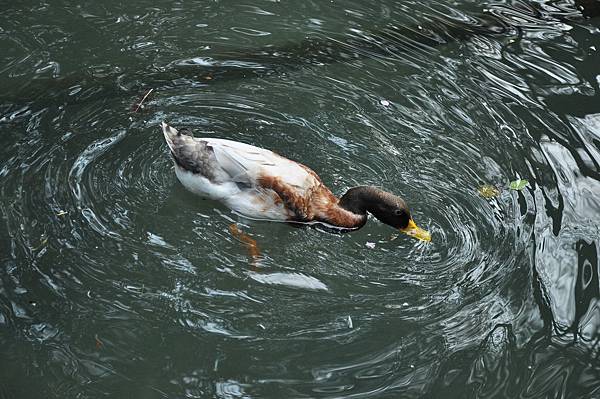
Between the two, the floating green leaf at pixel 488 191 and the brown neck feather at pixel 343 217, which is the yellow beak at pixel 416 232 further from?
the floating green leaf at pixel 488 191

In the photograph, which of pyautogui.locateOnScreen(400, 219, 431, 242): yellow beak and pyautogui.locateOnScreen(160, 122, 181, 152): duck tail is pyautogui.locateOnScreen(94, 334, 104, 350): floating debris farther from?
pyautogui.locateOnScreen(400, 219, 431, 242): yellow beak

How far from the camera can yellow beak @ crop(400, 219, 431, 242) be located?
5695 mm

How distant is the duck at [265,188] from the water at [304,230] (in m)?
0.13

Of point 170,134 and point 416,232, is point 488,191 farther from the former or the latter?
point 170,134

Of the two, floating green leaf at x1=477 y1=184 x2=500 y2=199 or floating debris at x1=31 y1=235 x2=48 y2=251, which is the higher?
floating green leaf at x1=477 y1=184 x2=500 y2=199

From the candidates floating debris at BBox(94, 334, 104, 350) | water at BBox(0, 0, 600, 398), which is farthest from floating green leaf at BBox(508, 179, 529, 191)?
floating debris at BBox(94, 334, 104, 350)

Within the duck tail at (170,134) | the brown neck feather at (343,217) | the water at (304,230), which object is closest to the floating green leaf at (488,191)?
the water at (304,230)

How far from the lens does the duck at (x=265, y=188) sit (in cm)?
586

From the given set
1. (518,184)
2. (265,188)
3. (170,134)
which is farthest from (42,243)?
(518,184)

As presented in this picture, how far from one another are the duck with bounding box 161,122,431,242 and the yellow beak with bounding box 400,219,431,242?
0.15 ft

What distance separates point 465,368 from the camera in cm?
483

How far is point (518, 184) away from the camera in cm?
627

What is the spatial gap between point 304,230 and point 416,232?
84 cm

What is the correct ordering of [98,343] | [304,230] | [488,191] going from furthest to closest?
[488,191]
[304,230]
[98,343]
